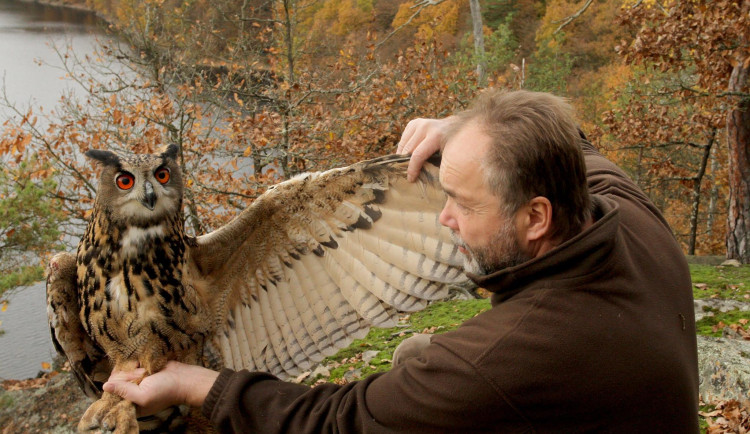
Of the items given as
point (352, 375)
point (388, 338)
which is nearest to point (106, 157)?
point (352, 375)

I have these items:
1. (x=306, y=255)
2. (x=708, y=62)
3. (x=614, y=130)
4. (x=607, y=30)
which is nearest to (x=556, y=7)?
(x=607, y=30)

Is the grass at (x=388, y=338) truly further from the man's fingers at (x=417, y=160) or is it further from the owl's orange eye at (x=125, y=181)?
the owl's orange eye at (x=125, y=181)

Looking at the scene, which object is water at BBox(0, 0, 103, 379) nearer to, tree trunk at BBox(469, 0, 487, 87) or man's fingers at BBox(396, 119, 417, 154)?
tree trunk at BBox(469, 0, 487, 87)

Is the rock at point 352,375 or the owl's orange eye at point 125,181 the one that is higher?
the owl's orange eye at point 125,181

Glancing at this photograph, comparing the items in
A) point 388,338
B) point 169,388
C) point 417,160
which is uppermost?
point 417,160

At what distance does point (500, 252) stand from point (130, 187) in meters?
1.80

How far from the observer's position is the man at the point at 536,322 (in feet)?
4.80

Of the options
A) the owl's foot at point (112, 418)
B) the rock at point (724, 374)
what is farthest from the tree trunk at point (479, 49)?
the owl's foot at point (112, 418)

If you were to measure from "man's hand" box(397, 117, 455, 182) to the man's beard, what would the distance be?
70 cm

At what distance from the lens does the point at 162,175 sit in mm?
2711

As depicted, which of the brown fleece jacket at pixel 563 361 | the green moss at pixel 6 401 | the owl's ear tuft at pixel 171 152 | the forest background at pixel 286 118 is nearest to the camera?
the brown fleece jacket at pixel 563 361

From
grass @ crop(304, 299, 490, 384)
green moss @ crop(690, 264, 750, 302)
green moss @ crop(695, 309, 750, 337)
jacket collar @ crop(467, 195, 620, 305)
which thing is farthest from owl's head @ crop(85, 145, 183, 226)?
green moss @ crop(690, 264, 750, 302)

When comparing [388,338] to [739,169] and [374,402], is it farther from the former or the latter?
[739,169]

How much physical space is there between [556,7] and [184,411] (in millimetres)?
33681
